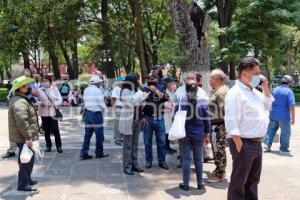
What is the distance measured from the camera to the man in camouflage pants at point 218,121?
720 cm

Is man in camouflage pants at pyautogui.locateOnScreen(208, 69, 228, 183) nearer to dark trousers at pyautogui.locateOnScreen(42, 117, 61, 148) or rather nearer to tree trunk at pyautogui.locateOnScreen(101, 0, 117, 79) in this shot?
dark trousers at pyautogui.locateOnScreen(42, 117, 61, 148)

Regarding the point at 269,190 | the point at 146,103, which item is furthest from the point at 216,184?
the point at 146,103

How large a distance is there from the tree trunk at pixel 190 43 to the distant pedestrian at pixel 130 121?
8.75ft

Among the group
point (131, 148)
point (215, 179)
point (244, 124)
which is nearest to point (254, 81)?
point (244, 124)

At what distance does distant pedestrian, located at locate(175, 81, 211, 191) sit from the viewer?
674 cm

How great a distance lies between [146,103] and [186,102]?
4.65 feet

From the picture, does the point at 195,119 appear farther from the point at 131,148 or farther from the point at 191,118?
the point at 131,148

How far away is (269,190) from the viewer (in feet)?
22.5

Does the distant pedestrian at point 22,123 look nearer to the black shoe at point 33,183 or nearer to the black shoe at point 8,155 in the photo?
the black shoe at point 33,183

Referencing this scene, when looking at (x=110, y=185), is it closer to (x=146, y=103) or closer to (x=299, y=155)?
(x=146, y=103)

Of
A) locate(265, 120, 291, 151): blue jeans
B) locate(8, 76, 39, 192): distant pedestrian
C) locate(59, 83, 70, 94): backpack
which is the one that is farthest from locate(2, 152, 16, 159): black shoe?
locate(59, 83, 70, 94): backpack

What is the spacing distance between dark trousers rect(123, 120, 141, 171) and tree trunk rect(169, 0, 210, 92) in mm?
2989

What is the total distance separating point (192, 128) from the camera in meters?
6.75

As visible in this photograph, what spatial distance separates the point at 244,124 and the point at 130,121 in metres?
3.05
